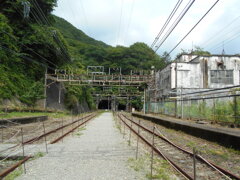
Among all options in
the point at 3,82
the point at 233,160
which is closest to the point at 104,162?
the point at 233,160

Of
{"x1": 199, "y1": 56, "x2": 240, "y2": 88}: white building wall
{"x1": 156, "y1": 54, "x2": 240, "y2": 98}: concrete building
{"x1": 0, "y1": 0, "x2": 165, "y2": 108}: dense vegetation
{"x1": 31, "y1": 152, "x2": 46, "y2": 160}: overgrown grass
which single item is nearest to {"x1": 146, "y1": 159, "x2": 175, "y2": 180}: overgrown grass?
{"x1": 31, "y1": 152, "x2": 46, "y2": 160}: overgrown grass

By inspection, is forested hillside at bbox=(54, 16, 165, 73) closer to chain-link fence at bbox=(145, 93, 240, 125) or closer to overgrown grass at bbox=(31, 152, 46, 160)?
chain-link fence at bbox=(145, 93, 240, 125)

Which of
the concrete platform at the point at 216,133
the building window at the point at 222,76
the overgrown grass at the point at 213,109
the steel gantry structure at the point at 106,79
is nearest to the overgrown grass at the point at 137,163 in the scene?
the concrete platform at the point at 216,133

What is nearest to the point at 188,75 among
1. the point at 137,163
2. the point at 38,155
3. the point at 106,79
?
the point at 106,79

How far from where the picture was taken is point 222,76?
103ft

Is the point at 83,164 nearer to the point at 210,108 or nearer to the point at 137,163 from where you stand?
the point at 137,163

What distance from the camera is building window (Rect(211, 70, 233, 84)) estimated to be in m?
31.1

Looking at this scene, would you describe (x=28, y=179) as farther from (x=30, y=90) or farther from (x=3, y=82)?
(x=30, y=90)

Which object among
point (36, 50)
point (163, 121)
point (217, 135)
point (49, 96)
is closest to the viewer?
point (217, 135)

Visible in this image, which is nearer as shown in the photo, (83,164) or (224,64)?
(83,164)

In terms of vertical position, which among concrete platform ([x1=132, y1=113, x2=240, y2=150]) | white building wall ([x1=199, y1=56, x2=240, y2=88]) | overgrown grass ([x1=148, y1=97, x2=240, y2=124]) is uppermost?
white building wall ([x1=199, y1=56, x2=240, y2=88])

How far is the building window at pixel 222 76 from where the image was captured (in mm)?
31062

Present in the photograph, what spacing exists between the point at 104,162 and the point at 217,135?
527 cm

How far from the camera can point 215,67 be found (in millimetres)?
31688
